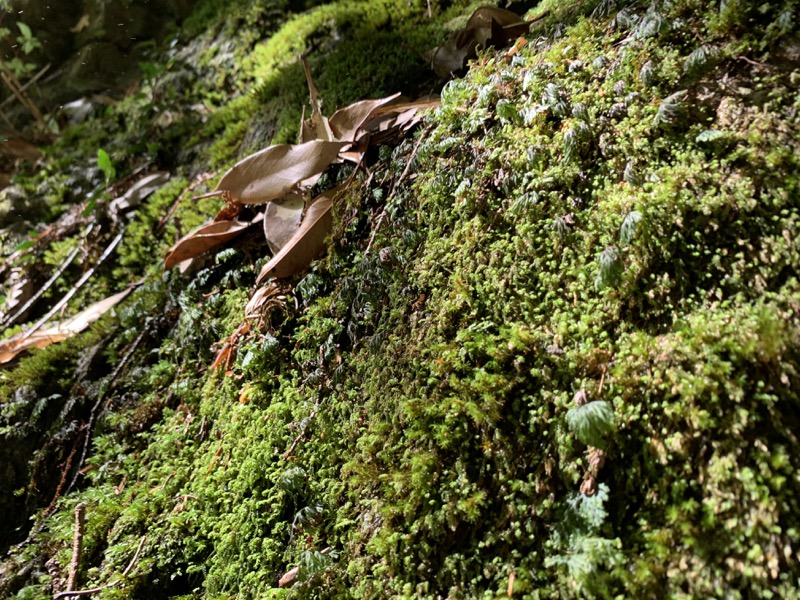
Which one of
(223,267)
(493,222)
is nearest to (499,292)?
(493,222)

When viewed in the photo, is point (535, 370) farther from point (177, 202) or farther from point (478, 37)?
point (177, 202)

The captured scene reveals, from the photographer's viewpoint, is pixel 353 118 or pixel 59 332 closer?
pixel 353 118

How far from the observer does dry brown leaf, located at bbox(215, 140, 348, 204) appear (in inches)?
103

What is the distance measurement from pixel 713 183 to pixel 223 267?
240 centimetres

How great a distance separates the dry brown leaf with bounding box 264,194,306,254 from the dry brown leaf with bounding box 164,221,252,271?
30cm

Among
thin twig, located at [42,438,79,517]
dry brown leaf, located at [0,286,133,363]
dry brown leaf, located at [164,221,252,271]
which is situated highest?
dry brown leaf, located at [164,221,252,271]

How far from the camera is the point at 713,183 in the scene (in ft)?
4.84

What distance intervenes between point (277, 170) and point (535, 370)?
5.71 feet

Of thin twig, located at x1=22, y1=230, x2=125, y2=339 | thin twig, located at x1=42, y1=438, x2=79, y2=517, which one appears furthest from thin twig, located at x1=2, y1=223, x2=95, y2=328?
thin twig, located at x1=42, y1=438, x2=79, y2=517

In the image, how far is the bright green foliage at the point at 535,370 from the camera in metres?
1.23

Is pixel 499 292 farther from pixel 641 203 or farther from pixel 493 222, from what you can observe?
pixel 641 203

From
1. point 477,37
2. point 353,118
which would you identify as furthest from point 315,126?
point 477,37

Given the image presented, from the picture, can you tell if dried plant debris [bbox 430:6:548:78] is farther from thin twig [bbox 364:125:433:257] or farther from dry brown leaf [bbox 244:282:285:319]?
dry brown leaf [bbox 244:282:285:319]

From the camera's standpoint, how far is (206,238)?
3000 millimetres
